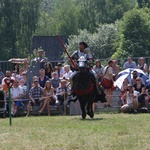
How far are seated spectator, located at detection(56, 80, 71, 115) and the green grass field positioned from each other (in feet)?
16.2

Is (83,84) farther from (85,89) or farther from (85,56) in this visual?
(85,56)

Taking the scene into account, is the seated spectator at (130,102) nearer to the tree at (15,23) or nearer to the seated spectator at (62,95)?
the seated spectator at (62,95)

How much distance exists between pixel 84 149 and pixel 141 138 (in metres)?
1.57

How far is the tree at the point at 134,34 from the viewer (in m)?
54.6

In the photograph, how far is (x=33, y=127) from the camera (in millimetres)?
15445

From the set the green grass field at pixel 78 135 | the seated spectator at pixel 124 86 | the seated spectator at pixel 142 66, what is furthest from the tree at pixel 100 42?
the green grass field at pixel 78 135

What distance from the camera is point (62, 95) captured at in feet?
71.7

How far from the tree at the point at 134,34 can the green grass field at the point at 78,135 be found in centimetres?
3801

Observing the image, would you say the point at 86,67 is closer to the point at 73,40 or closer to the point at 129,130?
the point at 129,130

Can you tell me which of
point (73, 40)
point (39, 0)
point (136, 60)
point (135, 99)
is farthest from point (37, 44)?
point (135, 99)

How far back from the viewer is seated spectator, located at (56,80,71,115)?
21.8 metres

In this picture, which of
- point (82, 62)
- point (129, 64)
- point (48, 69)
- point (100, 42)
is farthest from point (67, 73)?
point (100, 42)

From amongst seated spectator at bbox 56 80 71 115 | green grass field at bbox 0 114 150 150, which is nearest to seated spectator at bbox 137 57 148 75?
seated spectator at bbox 56 80 71 115

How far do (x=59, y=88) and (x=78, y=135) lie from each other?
8.70m
